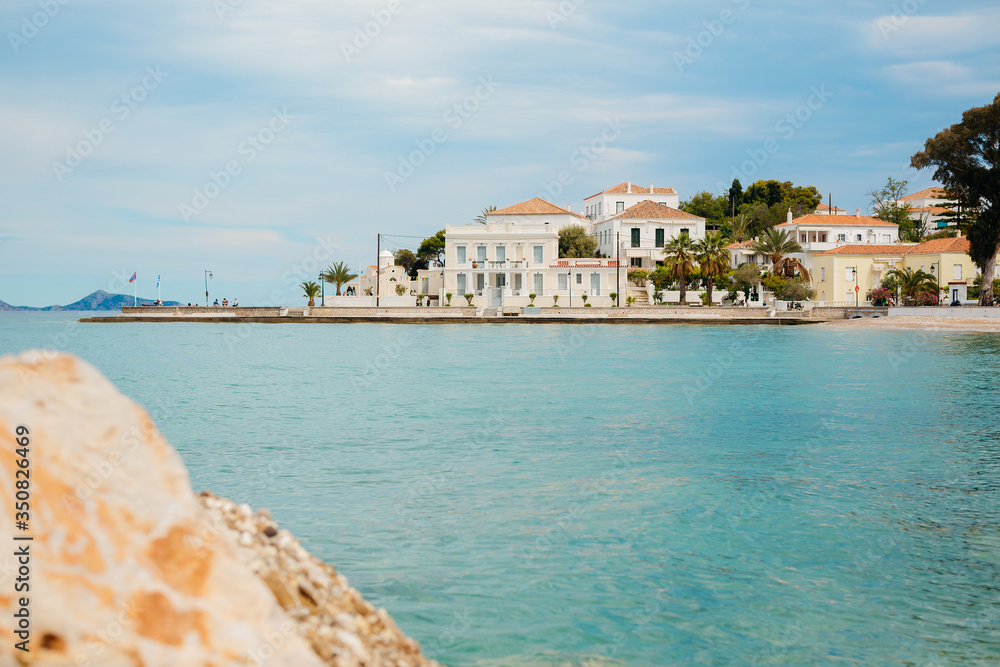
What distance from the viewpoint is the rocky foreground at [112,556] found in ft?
10.9

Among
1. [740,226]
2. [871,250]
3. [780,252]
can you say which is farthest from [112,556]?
[740,226]

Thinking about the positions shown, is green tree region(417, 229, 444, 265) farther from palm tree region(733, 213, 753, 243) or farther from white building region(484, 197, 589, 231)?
palm tree region(733, 213, 753, 243)

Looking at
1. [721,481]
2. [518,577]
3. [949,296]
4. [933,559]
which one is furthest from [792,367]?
[949,296]

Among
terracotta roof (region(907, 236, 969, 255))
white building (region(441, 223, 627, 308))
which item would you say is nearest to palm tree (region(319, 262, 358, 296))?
white building (region(441, 223, 627, 308))

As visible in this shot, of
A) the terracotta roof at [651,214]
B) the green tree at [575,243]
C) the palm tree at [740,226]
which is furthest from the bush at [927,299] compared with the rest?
the green tree at [575,243]

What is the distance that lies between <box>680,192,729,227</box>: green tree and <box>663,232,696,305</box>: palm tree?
118 ft

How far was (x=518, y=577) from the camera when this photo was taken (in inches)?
296

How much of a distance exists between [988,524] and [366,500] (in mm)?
7978

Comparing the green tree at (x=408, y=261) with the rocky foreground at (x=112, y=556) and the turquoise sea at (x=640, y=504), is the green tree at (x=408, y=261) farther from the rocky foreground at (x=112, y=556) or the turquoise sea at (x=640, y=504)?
the rocky foreground at (x=112, y=556)

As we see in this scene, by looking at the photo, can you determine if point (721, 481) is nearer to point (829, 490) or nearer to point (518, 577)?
point (829, 490)

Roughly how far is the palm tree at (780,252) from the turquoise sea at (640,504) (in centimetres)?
4804

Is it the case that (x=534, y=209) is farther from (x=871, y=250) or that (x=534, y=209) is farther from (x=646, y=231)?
(x=871, y=250)

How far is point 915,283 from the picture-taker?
65.6 m

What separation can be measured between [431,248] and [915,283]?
53.3m
